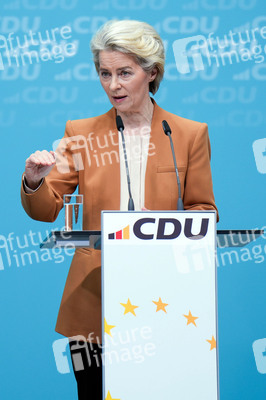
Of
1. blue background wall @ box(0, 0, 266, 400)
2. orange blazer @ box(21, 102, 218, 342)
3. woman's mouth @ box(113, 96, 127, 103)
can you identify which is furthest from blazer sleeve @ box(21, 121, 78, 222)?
blue background wall @ box(0, 0, 266, 400)

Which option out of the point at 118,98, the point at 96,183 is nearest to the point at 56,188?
the point at 96,183

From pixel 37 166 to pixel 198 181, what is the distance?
20.4 inches

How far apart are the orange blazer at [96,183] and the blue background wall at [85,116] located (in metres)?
0.85

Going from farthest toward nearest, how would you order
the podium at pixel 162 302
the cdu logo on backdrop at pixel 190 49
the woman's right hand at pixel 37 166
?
the cdu logo on backdrop at pixel 190 49, the woman's right hand at pixel 37 166, the podium at pixel 162 302

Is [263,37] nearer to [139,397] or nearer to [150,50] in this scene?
[150,50]

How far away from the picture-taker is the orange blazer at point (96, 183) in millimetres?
2057

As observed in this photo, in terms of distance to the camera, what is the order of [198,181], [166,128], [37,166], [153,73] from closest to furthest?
[37,166], [166,128], [198,181], [153,73]

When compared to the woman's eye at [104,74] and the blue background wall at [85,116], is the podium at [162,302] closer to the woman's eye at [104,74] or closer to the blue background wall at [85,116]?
the woman's eye at [104,74]

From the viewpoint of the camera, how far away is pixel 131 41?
2.06 meters

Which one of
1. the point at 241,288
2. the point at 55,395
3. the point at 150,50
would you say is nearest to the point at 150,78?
the point at 150,50

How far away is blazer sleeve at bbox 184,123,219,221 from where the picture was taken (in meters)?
2.13

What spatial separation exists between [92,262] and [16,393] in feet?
4.66

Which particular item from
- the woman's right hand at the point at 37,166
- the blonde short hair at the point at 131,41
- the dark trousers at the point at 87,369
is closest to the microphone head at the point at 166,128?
the blonde short hair at the point at 131,41

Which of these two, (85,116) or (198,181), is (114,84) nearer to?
(198,181)
